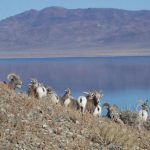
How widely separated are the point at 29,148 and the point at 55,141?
2.49ft

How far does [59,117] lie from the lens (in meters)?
12.5

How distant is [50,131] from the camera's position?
442 inches

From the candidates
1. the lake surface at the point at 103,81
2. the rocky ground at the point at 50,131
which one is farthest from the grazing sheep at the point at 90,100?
the lake surface at the point at 103,81

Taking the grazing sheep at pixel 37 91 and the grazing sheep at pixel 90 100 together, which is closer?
the grazing sheep at pixel 37 91

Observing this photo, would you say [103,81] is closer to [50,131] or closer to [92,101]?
[92,101]

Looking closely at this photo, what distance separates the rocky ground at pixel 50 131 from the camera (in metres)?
10.3

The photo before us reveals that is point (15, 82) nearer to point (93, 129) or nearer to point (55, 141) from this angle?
point (93, 129)

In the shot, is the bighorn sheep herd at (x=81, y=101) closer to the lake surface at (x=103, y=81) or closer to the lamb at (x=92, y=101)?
the lamb at (x=92, y=101)

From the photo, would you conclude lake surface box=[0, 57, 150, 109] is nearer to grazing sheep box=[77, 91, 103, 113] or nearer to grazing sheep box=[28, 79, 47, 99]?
grazing sheep box=[77, 91, 103, 113]

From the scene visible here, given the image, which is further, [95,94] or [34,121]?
[95,94]

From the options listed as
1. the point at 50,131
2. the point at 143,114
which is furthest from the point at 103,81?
the point at 50,131

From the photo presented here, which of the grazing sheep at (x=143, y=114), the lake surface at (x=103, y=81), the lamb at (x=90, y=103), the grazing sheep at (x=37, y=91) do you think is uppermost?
the grazing sheep at (x=37, y=91)

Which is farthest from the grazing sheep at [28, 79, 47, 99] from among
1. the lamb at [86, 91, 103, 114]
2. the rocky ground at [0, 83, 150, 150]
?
the rocky ground at [0, 83, 150, 150]

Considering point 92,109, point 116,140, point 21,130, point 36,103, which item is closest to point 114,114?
point 92,109
